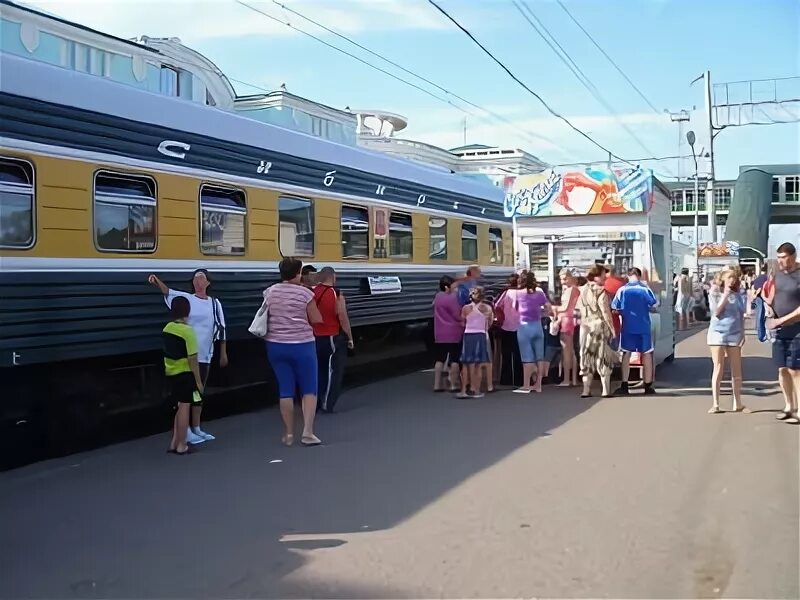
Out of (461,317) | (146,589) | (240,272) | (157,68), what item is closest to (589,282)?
(461,317)

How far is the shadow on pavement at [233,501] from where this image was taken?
4.69 m

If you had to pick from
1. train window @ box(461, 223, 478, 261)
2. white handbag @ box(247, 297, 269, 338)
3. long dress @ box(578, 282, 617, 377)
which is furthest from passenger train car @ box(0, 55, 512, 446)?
train window @ box(461, 223, 478, 261)

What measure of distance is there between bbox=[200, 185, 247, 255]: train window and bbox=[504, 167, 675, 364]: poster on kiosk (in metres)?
4.71

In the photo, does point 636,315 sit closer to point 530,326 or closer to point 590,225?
point 530,326

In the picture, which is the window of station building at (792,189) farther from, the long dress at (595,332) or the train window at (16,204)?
the train window at (16,204)

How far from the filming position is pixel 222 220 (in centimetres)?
945

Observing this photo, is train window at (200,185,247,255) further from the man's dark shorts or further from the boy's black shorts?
the man's dark shorts

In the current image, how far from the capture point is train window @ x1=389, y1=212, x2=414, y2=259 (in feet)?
43.0

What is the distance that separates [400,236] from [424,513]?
26.1 feet

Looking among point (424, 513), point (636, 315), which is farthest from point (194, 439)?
point (636, 315)

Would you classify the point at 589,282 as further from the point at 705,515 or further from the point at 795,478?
the point at 705,515

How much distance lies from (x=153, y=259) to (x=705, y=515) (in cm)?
544

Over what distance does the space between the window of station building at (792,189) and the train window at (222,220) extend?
62304 mm

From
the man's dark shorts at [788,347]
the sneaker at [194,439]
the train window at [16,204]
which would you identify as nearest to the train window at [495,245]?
the man's dark shorts at [788,347]
